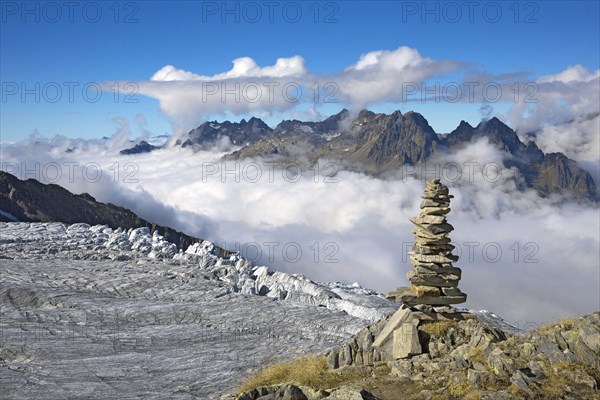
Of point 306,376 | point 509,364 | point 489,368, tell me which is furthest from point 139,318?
point 509,364

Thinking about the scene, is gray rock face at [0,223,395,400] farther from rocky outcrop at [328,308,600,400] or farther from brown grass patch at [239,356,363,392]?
rocky outcrop at [328,308,600,400]

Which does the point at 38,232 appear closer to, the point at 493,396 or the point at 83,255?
the point at 83,255

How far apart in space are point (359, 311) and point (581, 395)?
106077 mm

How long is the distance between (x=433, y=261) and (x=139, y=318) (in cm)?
7938

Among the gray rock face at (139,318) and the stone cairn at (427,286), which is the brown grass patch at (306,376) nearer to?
the stone cairn at (427,286)

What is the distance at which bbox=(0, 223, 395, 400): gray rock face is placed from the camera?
70.9 meters

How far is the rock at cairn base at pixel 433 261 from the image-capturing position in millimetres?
40062

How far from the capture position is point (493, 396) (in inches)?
990

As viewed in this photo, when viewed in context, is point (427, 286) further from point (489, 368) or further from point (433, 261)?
point (489, 368)

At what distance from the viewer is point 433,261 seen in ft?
133

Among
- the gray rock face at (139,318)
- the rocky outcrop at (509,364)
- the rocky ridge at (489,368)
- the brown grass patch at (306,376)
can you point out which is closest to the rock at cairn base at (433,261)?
the rocky ridge at (489,368)

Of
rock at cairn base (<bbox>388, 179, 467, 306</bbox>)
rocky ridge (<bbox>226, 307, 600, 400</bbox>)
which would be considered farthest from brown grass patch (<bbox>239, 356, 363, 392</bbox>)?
rock at cairn base (<bbox>388, 179, 467, 306</bbox>)

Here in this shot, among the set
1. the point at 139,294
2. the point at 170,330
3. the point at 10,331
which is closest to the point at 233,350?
the point at 170,330

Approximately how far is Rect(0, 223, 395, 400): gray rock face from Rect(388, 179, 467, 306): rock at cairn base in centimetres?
2861
